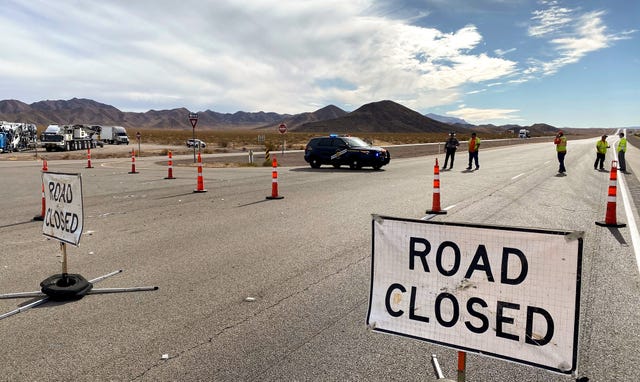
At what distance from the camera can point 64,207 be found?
532 centimetres

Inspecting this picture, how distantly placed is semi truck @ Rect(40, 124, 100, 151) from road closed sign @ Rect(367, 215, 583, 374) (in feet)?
159

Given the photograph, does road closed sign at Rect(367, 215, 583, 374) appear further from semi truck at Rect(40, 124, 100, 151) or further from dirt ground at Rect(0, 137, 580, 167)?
semi truck at Rect(40, 124, 100, 151)

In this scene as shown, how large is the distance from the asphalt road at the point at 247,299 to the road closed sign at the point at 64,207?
0.71m

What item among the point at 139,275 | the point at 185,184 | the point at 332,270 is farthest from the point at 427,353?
the point at 185,184

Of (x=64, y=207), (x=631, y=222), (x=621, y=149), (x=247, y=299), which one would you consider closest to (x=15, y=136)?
(x=64, y=207)

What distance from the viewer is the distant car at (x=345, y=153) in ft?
74.8

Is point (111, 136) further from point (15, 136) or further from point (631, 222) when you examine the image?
point (631, 222)

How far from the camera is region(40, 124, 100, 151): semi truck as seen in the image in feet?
152

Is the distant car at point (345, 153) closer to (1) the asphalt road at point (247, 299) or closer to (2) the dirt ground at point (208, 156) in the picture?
(2) the dirt ground at point (208, 156)

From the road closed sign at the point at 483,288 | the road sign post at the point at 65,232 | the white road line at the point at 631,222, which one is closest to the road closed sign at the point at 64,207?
the road sign post at the point at 65,232

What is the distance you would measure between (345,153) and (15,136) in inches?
1585

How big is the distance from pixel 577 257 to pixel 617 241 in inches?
257

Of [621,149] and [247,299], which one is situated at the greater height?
[621,149]

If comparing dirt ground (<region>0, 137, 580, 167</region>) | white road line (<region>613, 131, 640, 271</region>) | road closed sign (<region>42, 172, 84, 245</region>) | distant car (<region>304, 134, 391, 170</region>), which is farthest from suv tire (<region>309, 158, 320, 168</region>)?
road closed sign (<region>42, 172, 84, 245</region>)
